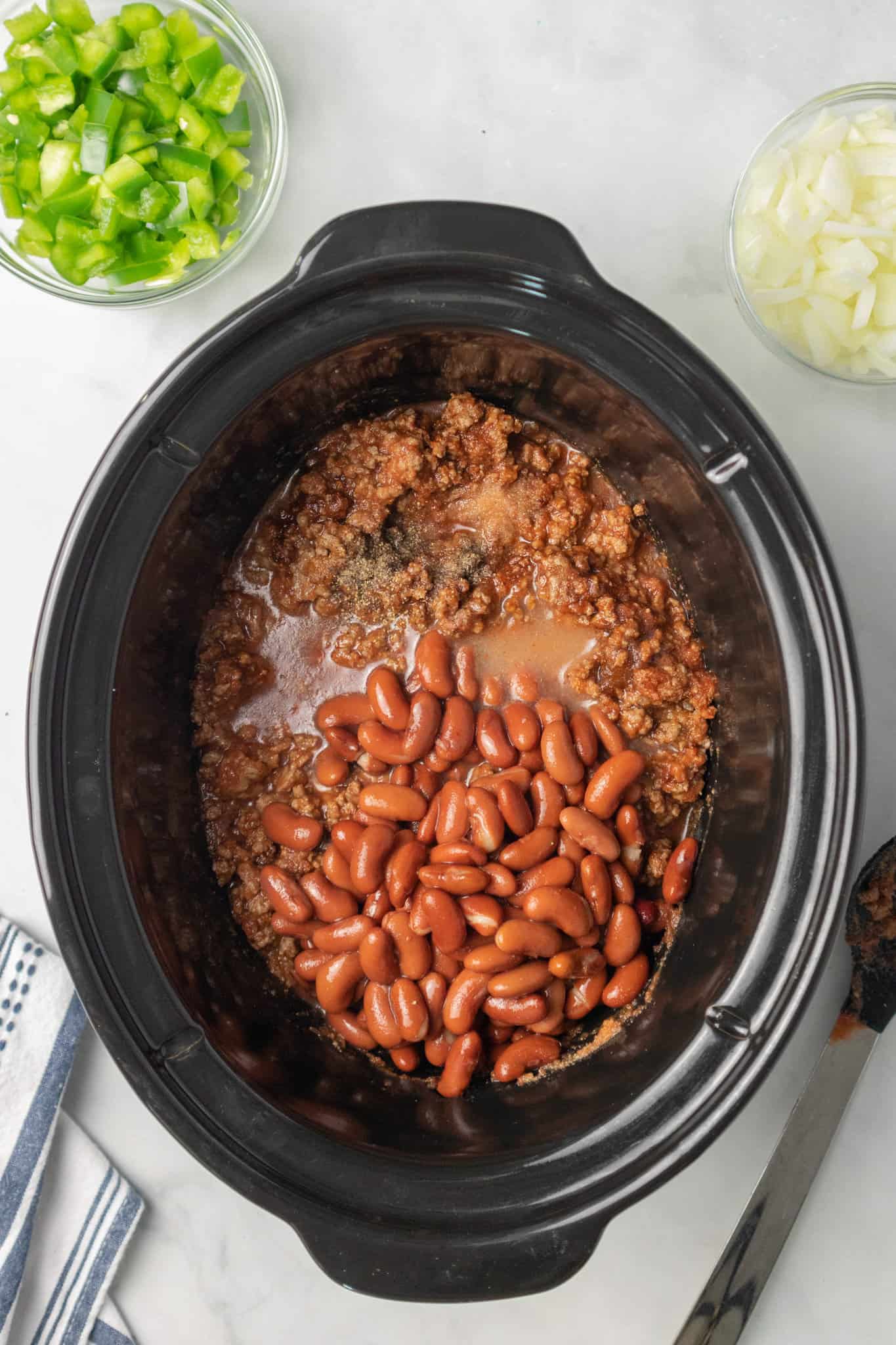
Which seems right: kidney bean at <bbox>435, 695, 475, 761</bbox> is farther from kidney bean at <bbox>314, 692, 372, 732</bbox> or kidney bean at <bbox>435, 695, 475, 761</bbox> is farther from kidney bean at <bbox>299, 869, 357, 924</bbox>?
kidney bean at <bbox>299, 869, 357, 924</bbox>

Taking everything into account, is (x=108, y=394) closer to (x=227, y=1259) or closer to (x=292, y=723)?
(x=292, y=723)

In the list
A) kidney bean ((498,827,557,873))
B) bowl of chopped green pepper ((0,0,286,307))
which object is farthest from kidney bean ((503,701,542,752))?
bowl of chopped green pepper ((0,0,286,307))

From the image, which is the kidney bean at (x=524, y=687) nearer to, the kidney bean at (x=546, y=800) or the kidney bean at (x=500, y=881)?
the kidney bean at (x=546, y=800)

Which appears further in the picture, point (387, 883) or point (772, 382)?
point (772, 382)

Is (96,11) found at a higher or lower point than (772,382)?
higher

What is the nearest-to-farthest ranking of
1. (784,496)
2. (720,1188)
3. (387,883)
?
1. (784,496)
2. (387,883)
3. (720,1188)

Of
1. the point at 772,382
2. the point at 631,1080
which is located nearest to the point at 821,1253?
the point at 631,1080

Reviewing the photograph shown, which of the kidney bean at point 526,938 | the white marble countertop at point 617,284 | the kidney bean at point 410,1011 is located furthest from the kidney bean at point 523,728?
the white marble countertop at point 617,284
